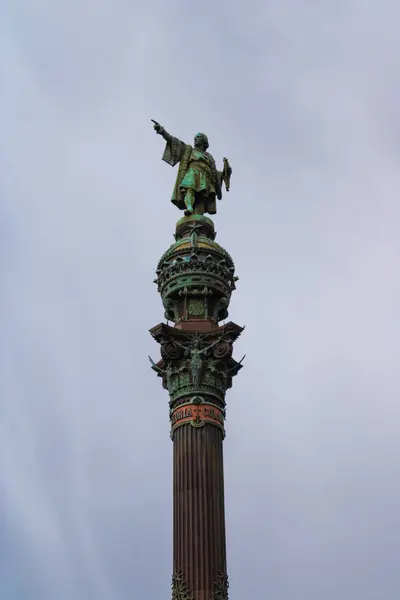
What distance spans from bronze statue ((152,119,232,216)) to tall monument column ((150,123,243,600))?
1.23 feet

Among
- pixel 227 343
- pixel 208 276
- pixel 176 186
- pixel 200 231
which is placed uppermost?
pixel 176 186

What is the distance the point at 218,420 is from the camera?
112 feet

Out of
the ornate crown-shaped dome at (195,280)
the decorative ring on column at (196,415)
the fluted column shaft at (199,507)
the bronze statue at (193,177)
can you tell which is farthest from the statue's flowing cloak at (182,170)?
the fluted column shaft at (199,507)

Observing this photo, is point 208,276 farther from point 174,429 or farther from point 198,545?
point 198,545

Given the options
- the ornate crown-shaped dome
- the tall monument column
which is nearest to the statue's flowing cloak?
the tall monument column

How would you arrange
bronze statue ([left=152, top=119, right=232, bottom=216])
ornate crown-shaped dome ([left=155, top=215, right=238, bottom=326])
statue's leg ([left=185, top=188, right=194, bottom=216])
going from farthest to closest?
bronze statue ([left=152, top=119, right=232, bottom=216]) < statue's leg ([left=185, top=188, right=194, bottom=216]) < ornate crown-shaped dome ([left=155, top=215, right=238, bottom=326])

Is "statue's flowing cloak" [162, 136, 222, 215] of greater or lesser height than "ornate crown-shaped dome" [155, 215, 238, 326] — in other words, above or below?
above

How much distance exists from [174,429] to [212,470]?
7.03 feet

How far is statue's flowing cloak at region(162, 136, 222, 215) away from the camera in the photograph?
1576 inches

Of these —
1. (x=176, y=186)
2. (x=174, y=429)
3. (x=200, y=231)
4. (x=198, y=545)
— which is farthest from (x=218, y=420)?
(x=176, y=186)

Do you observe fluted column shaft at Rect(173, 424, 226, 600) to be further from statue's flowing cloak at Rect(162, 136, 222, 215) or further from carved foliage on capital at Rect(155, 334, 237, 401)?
statue's flowing cloak at Rect(162, 136, 222, 215)

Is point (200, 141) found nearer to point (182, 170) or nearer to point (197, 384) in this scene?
point (182, 170)

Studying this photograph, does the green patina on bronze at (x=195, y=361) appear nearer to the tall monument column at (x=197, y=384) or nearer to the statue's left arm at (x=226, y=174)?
the tall monument column at (x=197, y=384)

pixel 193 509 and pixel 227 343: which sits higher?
pixel 227 343
